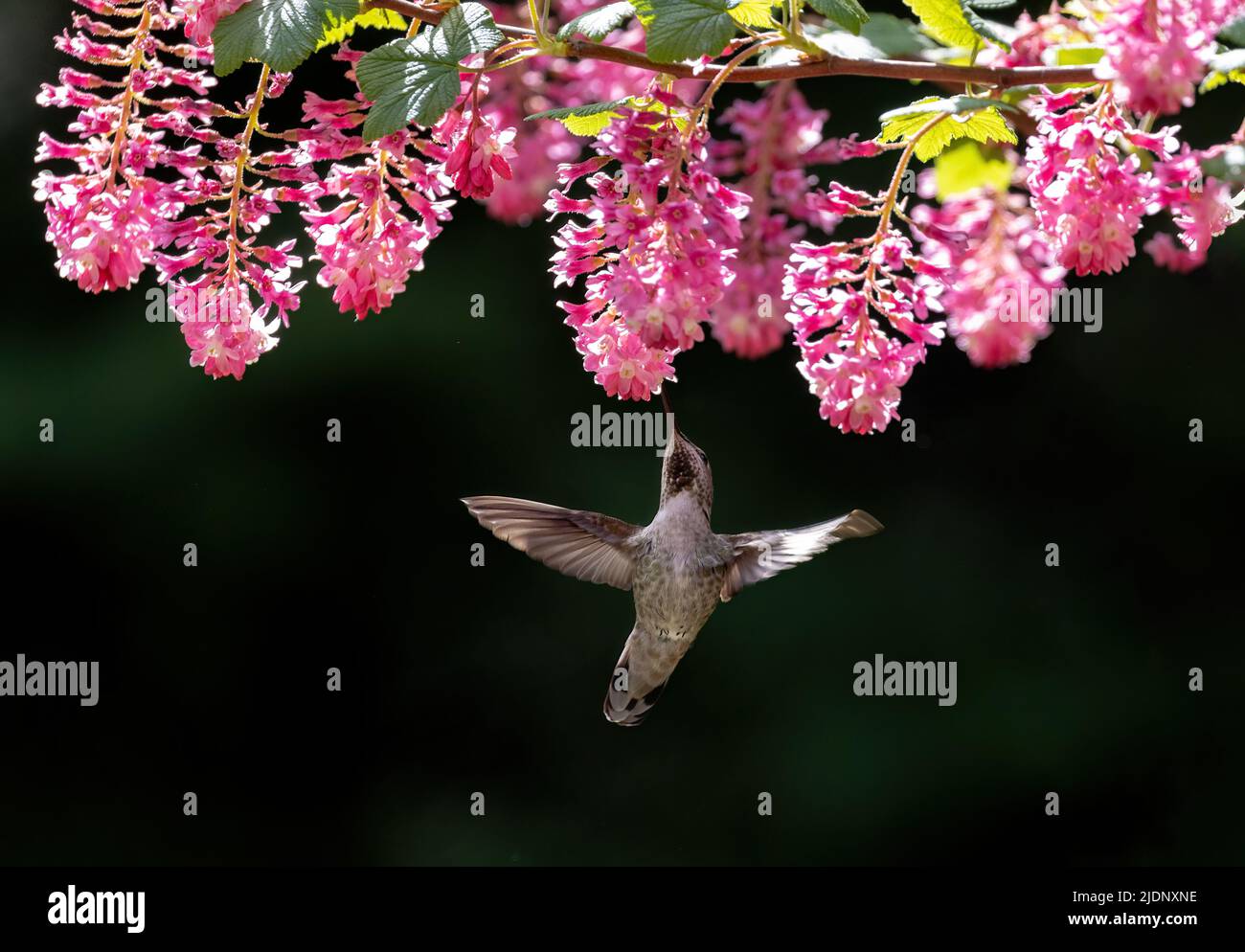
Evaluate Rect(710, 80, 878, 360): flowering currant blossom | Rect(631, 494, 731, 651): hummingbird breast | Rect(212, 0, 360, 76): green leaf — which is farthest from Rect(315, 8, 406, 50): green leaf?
Rect(631, 494, 731, 651): hummingbird breast

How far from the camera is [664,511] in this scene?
147 cm

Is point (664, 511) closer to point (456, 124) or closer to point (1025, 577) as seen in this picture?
point (456, 124)

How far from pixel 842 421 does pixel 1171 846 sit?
2.31 metres

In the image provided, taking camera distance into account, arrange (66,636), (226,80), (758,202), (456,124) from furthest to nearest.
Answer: (66,636)
(226,80)
(758,202)
(456,124)

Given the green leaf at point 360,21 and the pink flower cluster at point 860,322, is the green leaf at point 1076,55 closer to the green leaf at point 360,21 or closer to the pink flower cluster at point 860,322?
the pink flower cluster at point 860,322

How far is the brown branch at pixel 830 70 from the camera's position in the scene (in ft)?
2.78

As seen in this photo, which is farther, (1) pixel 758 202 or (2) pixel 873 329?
(1) pixel 758 202

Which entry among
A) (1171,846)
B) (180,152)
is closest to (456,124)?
(180,152)

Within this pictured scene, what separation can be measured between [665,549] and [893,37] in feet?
1.94

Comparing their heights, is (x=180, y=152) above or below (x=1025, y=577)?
above

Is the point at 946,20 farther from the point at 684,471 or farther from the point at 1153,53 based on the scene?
the point at 684,471

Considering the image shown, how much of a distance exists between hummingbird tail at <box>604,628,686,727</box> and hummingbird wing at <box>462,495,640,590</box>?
0.25 ft

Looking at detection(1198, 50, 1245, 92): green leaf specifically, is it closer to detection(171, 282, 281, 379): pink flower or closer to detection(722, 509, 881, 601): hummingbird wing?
detection(722, 509, 881, 601): hummingbird wing

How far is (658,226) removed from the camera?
0.83m
